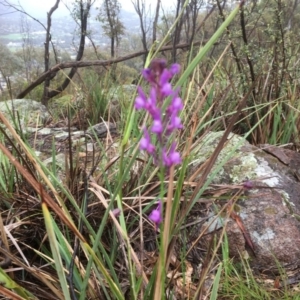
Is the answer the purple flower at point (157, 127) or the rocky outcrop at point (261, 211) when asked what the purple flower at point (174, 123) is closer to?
the purple flower at point (157, 127)

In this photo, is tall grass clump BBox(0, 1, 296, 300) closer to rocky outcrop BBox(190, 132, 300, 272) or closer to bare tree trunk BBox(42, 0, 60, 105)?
rocky outcrop BBox(190, 132, 300, 272)

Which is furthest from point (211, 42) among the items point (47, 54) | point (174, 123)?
point (47, 54)

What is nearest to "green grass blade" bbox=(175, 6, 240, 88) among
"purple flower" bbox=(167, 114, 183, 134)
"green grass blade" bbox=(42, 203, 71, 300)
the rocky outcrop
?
"purple flower" bbox=(167, 114, 183, 134)

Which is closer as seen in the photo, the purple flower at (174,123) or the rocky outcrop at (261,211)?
the purple flower at (174,123)

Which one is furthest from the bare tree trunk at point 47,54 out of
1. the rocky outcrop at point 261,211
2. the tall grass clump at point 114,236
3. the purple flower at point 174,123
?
the purple flower at point 174,123

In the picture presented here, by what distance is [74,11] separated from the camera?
269 inches

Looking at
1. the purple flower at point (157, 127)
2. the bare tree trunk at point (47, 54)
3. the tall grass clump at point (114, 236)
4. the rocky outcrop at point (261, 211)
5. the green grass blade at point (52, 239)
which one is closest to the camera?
the purple flower at point (157, 127)

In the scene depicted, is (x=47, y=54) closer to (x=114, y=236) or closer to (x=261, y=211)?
(x=261, y=211)

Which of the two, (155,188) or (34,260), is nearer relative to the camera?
(34,260)

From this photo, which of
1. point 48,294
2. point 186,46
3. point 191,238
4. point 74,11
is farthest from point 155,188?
point 74,11

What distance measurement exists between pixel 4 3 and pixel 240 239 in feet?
21.9

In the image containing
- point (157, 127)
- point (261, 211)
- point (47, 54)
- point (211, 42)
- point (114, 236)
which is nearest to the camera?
point (157, 127)

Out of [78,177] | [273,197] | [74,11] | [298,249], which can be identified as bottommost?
[298,249]

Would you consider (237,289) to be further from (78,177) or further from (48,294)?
(78,177)
